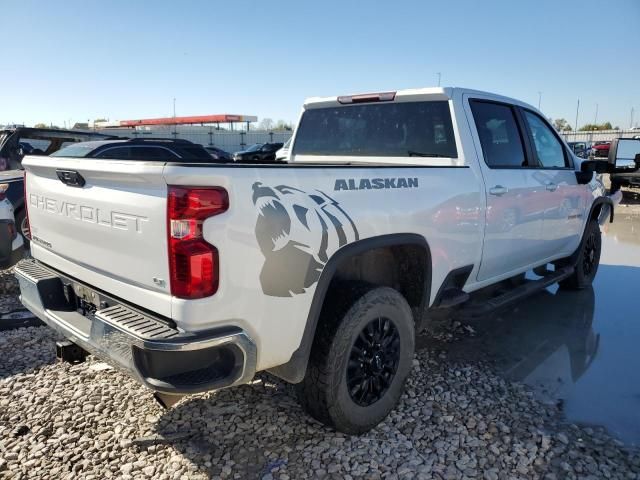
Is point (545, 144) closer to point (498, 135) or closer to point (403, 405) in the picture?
point (498, 135)

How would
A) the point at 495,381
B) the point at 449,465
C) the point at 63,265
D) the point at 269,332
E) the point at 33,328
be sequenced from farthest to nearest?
the point at 33,328, the point at 495,381, the point at 63,265, the point at 449,465, the point at 269,332

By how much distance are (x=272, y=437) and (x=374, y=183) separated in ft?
5.08

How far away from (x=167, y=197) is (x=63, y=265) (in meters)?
1.19

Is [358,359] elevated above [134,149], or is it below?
below

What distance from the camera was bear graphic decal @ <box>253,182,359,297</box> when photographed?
2.14 meters

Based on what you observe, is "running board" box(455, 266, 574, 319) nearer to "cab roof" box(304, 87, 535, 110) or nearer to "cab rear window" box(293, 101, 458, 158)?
"cab rear window" box(293, 101, 458, 158)

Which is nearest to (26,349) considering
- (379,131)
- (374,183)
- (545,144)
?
(374,183)

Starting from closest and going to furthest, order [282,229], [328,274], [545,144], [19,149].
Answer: [282,229] < [328,274] < [545,144] < [19,149]

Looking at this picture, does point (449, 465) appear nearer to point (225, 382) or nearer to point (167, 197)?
point (225, 382)

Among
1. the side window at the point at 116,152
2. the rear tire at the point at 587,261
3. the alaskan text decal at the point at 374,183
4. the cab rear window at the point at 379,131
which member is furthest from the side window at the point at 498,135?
the side window at the point at 116,152

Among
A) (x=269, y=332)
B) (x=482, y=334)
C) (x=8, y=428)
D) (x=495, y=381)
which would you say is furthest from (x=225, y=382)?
(x=482, y=334)

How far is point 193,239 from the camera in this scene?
1.99 meters

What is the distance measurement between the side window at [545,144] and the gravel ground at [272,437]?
214 centimetres

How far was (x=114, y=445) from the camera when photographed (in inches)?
108
